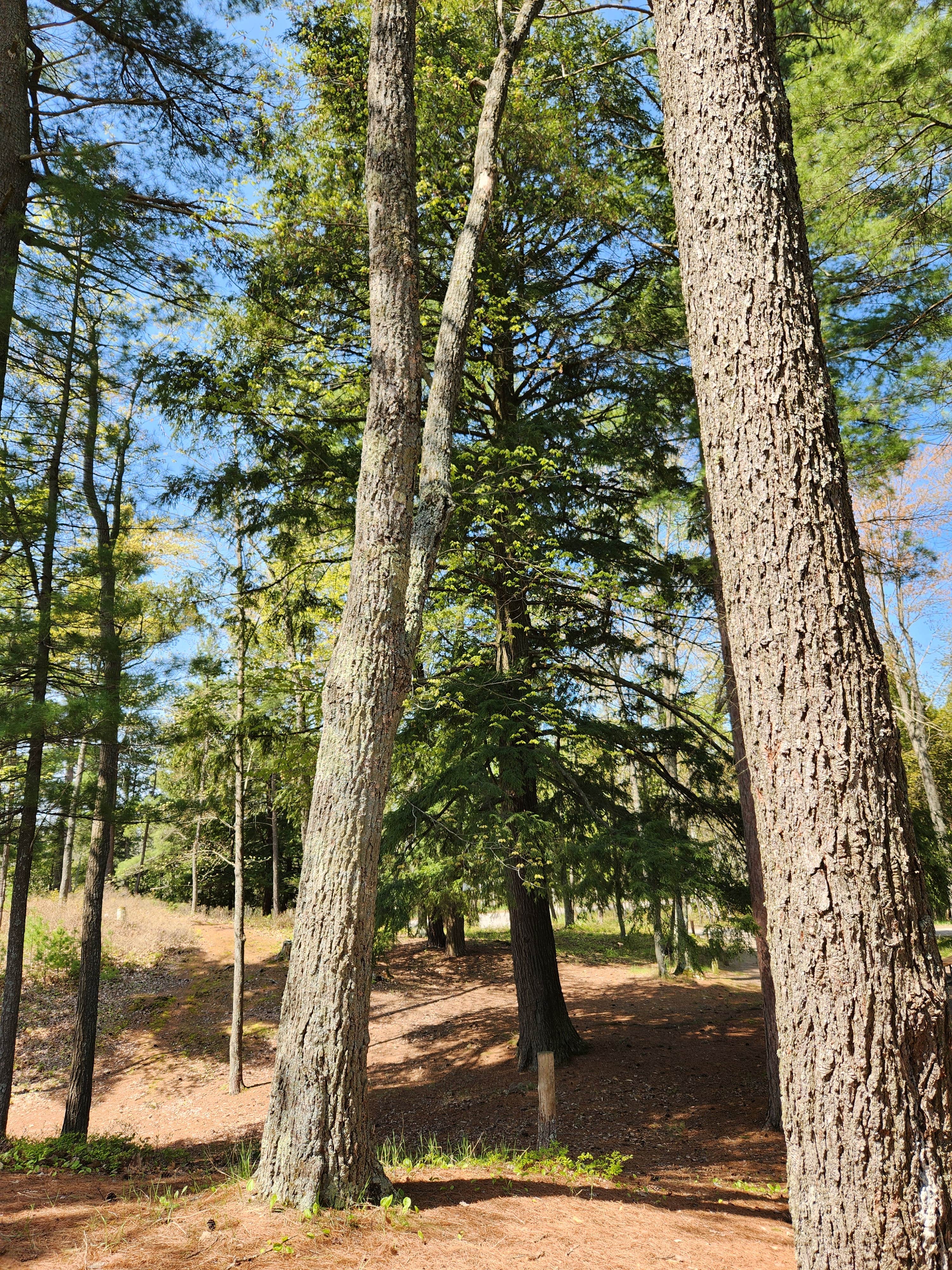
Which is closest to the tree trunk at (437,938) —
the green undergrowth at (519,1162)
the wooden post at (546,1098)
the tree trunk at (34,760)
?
the tree trunk at (34,760)

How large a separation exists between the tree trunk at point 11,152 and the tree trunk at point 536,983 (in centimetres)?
771

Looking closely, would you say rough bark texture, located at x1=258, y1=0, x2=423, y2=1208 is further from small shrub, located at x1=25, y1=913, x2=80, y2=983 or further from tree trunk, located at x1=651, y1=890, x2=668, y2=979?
small shrub, located at x1=25, y1=913, x2=80, y2=983

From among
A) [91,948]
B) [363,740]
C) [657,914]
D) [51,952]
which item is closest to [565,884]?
[657,914]

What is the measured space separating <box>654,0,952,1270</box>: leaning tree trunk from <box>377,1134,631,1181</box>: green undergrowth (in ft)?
11.3

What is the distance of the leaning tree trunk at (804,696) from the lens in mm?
1916

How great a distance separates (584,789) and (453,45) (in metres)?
8.49

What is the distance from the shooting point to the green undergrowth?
4766mm

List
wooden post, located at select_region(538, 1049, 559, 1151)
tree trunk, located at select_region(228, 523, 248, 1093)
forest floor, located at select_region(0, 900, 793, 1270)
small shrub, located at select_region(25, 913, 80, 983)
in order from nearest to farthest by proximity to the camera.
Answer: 1. forest floor, located at select_region(0, 900, 793, 1270)
2. wooden post, located at select_region(538, 1049, 559, 1151)
3. tree trunk, located at select_region(228, 523, 248, 1093)
4. small shrub, located at select_region(25, 913, 80, 983)

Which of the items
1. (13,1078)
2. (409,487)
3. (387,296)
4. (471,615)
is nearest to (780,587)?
(409,487)

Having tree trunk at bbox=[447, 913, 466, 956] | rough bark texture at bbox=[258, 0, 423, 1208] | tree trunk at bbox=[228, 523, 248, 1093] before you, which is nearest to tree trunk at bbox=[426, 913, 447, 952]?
tree trunk at bbox=[447, 913, 466, 956]

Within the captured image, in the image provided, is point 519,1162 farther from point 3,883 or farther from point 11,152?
point 3,883

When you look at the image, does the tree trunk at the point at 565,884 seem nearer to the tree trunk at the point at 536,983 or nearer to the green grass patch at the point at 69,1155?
the tree trunk at the point at 536,983

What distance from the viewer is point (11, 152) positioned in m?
6.12

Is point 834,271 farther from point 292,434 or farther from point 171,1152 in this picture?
point 171,1152
